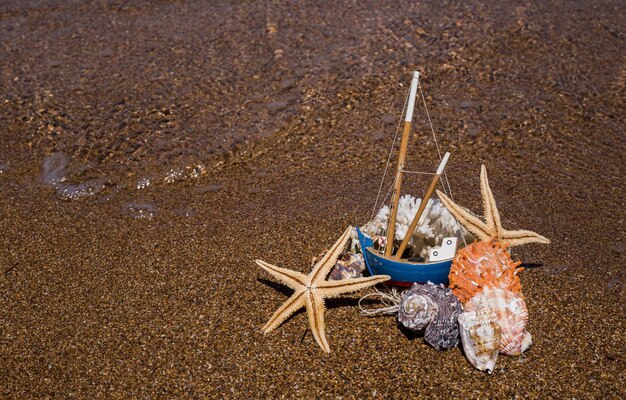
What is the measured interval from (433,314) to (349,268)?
0.68m

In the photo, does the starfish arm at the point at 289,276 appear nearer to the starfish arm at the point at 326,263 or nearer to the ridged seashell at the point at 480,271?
the starfish arm at the point at 326,263

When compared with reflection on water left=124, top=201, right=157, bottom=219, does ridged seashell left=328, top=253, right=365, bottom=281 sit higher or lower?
higher

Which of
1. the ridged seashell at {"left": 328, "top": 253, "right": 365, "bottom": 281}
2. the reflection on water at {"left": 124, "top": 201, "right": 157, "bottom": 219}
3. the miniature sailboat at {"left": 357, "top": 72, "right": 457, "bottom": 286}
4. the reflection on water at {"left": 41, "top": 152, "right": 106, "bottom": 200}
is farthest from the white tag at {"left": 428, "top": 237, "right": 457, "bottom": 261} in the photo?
the reflection on water at {"left": 41, "top": 152, "right": 106, "bottom": 200}

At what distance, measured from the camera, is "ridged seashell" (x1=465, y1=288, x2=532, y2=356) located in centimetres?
348

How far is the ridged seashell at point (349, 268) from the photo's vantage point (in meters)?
3.96

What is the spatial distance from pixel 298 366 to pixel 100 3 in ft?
23.5

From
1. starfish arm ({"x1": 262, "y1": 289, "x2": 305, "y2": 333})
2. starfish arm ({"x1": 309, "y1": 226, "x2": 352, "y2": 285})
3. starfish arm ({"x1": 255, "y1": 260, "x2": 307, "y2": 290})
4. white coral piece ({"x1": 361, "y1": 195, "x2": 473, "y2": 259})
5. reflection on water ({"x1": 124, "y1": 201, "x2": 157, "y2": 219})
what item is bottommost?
Answer: reflection on water ({"x1": 124, "y1": 201, "x2": 157, "y2": 219})

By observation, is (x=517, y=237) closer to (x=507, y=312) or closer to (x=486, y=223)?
(x=486, y=223)

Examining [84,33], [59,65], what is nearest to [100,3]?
[84,33]

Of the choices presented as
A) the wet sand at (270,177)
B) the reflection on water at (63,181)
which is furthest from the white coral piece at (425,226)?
the reflection on water at (63,181)

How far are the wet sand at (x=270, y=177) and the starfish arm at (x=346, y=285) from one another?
32 cm

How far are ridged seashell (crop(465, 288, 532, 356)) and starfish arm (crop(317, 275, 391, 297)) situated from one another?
0.55 meters

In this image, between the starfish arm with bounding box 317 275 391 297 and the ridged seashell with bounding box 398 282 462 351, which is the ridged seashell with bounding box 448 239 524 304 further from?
the starfish arm with bounding box 317 275 391 297

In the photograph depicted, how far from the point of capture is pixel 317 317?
3.66 m
